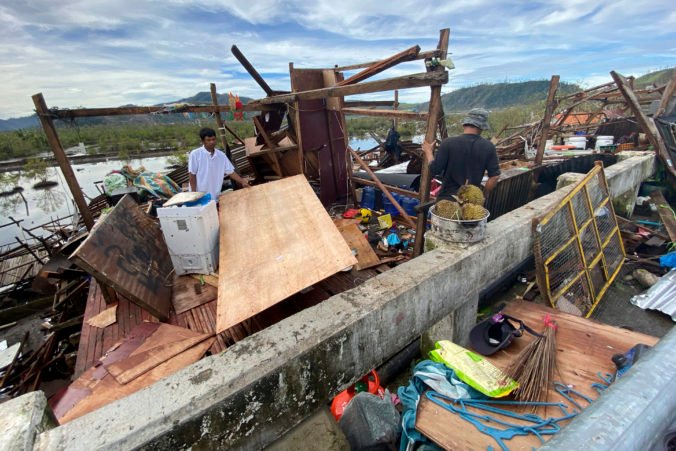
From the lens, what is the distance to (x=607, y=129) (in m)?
11.6

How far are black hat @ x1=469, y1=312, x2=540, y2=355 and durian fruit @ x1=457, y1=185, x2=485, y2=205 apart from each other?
108 centimetres

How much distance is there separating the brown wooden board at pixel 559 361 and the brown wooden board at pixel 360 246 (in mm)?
Answer: 1953

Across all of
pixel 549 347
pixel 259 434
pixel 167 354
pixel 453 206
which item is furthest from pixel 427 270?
pixel 167 354

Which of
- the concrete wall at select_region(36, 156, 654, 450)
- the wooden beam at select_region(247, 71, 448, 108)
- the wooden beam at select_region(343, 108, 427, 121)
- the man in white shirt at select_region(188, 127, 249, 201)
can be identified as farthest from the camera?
the man in white shirt at select_region(188, 127, 249, 201)

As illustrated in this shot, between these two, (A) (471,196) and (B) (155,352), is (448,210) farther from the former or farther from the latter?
(B) (155,352)

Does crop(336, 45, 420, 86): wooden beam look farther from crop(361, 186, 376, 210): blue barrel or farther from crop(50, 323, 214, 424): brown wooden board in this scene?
crop(50, 323, 214, 424): brown wooden board

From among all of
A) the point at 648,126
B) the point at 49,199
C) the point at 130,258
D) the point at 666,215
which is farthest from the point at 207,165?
the point at 49,199

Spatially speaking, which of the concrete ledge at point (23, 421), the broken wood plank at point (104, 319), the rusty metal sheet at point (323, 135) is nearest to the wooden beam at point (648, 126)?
the rusty metal sheet at point (323, 135)

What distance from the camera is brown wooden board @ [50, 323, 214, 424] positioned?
2.23m

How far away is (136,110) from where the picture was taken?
16.1ft

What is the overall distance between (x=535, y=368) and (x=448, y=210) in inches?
56.0

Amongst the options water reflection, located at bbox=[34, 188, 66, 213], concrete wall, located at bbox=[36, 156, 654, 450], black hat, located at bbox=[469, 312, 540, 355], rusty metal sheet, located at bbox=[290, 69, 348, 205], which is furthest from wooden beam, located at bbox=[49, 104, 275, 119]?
water reflection, located at bbox=[34, 188, 66, 213]

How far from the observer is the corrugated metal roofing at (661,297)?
367 cm

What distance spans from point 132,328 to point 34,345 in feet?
23.4
